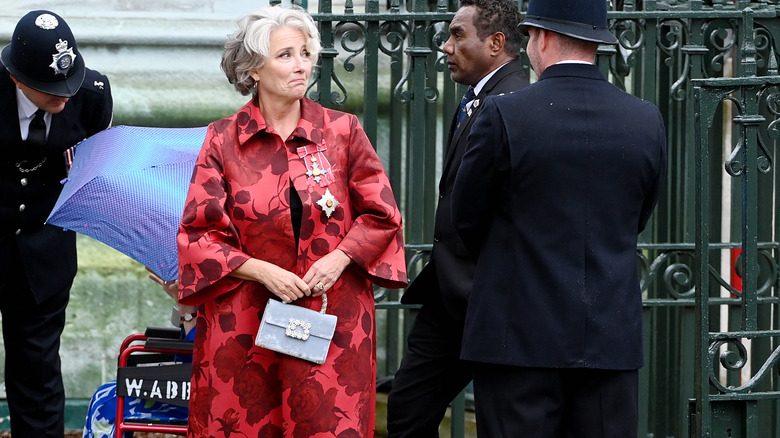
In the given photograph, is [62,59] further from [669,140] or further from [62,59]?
[669,140]

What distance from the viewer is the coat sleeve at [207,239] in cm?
386

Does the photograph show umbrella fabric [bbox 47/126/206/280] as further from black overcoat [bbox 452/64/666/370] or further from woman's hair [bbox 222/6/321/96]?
black overcoat [bbox 452/64/666/370]

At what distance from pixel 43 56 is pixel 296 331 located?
5.19 ft

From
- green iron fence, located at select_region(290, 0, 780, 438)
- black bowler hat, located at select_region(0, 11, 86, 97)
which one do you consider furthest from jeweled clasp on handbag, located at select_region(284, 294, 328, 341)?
black bowler hat, located at select_region(0, 11, 86, 97)

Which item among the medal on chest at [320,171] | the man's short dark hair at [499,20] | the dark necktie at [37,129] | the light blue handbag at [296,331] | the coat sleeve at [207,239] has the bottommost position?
the light blue handbag at [296,331]

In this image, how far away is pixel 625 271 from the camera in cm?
352

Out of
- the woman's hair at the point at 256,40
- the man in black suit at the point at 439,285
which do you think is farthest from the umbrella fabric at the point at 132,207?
the man in black suit at the point at 439,285

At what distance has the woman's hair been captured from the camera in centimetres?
396

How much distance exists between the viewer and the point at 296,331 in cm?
384

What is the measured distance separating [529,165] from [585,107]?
24 centimetres

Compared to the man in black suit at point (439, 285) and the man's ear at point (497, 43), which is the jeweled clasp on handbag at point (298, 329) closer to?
the man in black suit at point (439, 285)

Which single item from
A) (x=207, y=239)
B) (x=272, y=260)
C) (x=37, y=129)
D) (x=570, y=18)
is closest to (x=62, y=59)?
(x=37, y=129)

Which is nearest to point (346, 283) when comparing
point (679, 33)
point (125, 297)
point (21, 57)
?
point (21, 57)

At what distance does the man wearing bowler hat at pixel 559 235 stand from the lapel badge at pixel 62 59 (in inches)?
73.5
